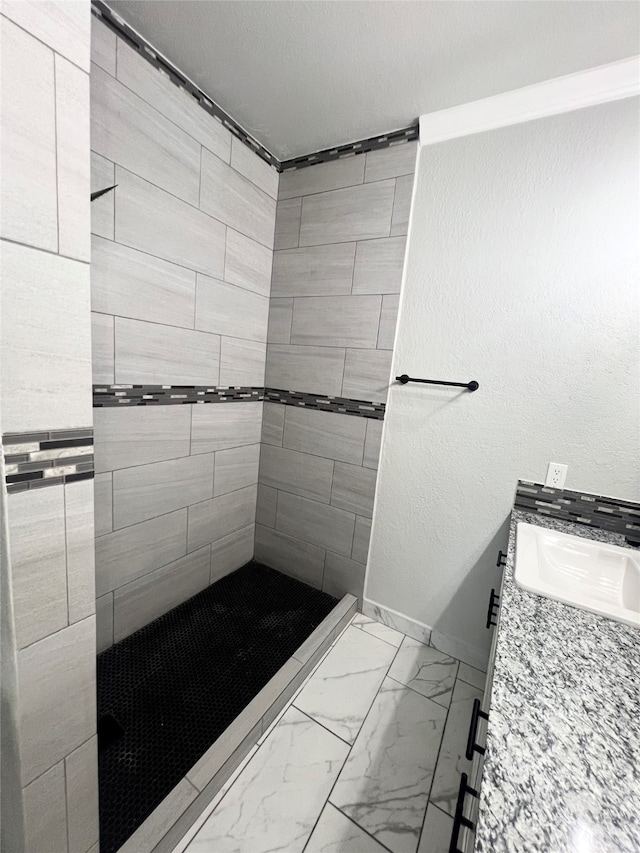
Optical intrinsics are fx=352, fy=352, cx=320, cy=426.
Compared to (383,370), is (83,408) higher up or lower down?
lower down

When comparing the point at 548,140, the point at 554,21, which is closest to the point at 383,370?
the point at 548,140

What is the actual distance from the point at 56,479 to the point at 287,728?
4.39ft

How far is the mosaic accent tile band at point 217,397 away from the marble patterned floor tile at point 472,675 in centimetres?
130

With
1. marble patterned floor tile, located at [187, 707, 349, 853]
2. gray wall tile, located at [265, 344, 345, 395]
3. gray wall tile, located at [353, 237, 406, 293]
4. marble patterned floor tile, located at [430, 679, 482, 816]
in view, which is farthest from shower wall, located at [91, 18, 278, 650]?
marble patterned floor tile, located at [430, 679, 482, 816]

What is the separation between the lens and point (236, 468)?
215 centimetres

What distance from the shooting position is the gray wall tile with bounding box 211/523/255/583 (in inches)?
83.0

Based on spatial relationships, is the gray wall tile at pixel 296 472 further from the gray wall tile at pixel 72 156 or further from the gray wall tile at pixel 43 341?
the gray wall tile at pixel 72 156

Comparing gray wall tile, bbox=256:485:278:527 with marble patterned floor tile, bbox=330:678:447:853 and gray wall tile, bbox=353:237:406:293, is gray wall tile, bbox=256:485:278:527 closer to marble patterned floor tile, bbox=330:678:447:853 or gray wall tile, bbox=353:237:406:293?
marble patterned floor tile, bbox=330:678:447:853

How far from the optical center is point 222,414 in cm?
198

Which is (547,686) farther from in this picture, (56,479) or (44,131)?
(44,131)

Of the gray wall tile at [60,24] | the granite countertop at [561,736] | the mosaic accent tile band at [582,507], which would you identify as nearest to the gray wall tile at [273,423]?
the mosaic accent tile band at [582,507]

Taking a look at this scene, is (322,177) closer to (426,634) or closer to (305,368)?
(305,368)

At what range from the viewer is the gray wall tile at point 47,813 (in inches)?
29.9

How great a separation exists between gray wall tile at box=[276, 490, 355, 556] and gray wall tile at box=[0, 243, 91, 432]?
1526 millimetres
